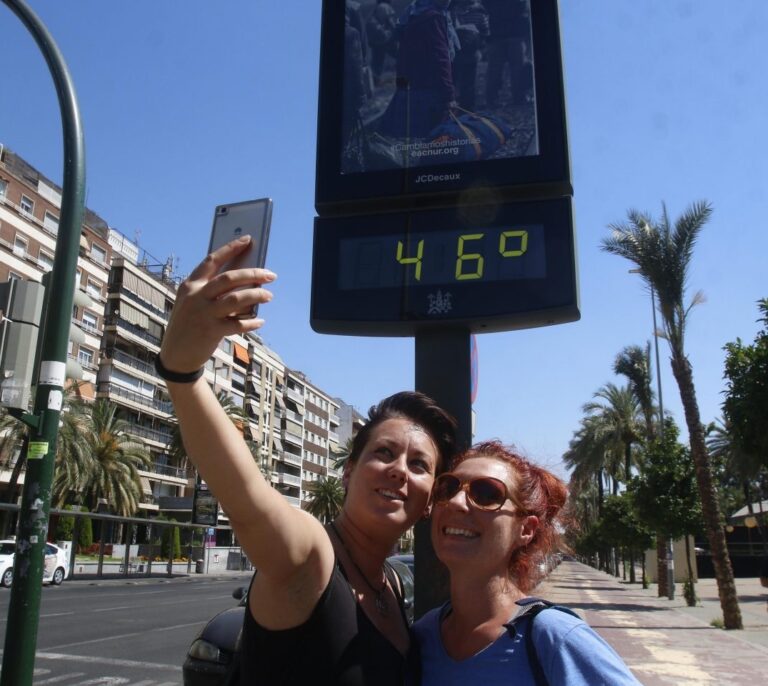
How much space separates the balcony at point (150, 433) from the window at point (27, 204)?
16.8 metres

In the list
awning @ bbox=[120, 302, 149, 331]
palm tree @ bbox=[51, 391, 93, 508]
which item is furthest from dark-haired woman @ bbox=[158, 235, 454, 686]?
awning @ bbox=[120, 302, 149, 331]

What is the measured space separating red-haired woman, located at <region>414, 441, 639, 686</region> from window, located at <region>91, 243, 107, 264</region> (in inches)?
2067

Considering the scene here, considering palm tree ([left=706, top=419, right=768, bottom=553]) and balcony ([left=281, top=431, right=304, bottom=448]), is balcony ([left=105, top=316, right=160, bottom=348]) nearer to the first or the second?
balcony ([left=281, top=431, right=304, bottom=448])

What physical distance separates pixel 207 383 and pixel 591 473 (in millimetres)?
44310

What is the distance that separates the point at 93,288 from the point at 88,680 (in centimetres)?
4574

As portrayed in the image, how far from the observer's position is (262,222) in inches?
55.5

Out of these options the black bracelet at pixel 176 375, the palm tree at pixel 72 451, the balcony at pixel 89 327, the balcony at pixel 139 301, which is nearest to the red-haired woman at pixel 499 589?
the black bracelet at pixel 176 375

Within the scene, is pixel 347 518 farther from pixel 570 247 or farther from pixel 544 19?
pixel 544 19

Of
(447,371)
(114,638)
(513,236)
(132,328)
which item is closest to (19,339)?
(447,371)

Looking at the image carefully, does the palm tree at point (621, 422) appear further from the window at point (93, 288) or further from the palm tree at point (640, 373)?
the window at point (93, 288)

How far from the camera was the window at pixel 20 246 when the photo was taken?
4144cm

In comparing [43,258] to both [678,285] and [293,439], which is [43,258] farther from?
[293,439]

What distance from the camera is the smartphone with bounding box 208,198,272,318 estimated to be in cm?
134

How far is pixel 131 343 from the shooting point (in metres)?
55.4
